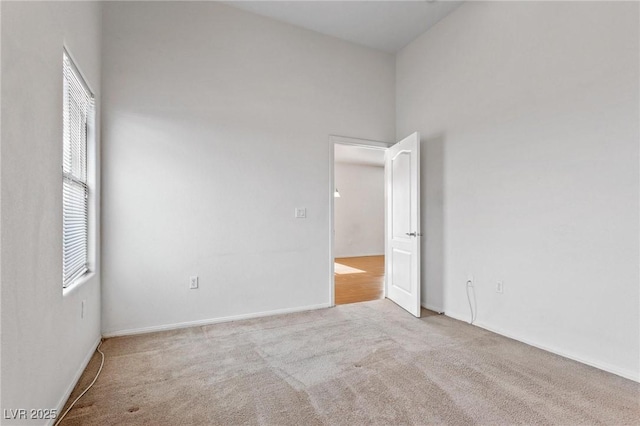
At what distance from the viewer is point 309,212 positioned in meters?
3.74

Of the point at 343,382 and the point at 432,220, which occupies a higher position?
the point at 432,220

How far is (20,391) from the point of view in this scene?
1.31 meters

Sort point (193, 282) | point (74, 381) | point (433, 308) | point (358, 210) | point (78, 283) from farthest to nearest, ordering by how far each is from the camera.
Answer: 1. point (358, 210)
2. point (433, 308)
3. point (193, 282)
4. point (78, 283)
5. point (74, 381)

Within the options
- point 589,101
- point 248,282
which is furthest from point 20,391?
point 589,101

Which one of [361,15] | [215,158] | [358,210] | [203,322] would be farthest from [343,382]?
[358,210]

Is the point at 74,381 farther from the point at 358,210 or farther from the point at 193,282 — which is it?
the point at 358,210

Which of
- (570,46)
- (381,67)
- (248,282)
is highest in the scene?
(381,67)

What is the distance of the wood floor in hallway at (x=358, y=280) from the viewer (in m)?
4.34

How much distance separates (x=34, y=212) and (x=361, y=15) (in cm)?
353

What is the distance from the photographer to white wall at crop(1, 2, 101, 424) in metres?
1.25

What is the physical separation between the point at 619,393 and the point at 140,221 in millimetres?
3887

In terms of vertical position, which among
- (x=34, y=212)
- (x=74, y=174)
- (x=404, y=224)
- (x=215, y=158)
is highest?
(x=215, y=158)

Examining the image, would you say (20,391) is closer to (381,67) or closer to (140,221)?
(140,221)

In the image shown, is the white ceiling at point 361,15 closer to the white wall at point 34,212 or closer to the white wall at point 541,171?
the white wall at point 541,171
